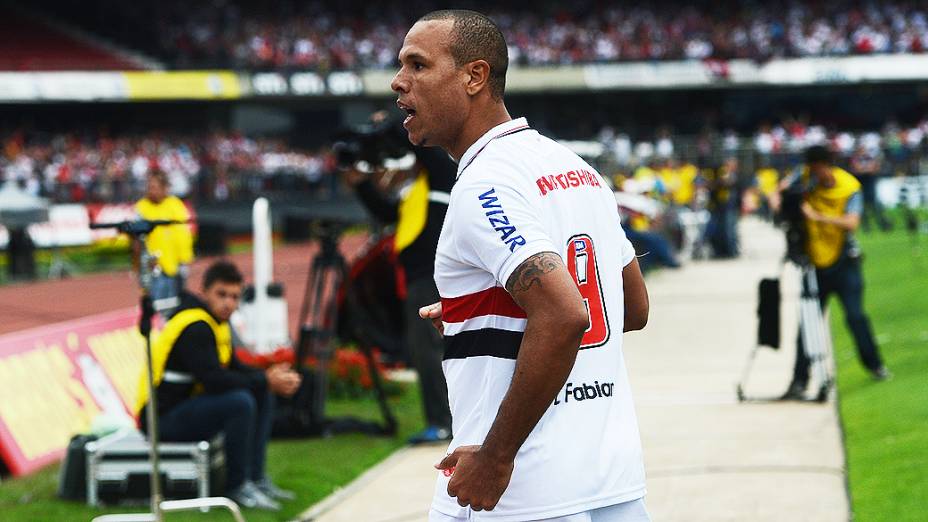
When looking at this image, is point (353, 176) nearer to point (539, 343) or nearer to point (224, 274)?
point (224, 274)

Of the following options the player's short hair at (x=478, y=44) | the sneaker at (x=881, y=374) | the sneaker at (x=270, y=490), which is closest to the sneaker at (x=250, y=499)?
Answer: the sneaker at (x=270, y=490)

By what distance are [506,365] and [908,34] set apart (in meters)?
49.7

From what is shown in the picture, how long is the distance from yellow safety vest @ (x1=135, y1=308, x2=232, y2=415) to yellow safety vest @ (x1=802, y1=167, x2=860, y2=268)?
4.96 m

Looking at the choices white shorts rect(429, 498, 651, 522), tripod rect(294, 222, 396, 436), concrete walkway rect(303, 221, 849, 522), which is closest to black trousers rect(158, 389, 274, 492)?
concrete walkway rect(303, 221, 849, 522)

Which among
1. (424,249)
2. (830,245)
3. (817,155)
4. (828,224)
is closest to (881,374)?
(830,245)

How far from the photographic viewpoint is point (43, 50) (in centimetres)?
4700

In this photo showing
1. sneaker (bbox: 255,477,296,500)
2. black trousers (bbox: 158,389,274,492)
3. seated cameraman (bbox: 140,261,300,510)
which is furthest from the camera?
sneaker (bbox: 255,477,296,500)

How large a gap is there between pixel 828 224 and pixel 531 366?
310 inches

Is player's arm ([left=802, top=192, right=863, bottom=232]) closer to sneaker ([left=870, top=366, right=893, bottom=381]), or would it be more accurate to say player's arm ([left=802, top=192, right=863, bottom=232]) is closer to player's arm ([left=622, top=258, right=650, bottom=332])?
sneaker ([left=870, top=366, right=893, bottom=381])

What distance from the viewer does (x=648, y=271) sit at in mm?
22766

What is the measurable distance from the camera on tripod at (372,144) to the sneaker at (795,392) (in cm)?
354

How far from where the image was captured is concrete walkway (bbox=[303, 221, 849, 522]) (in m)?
6.93

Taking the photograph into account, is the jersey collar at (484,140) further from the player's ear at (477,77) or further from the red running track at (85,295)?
the red running track at (85,295)

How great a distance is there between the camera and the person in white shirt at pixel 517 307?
2.71m
